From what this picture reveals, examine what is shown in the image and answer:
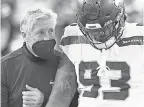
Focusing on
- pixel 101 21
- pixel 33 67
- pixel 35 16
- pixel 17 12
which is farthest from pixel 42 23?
pixel 17 12

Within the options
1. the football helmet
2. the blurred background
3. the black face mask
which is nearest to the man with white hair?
the black face mask

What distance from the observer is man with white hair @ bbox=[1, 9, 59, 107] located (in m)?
1.72

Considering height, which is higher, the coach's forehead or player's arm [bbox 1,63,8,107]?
the coach's forehead

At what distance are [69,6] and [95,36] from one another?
1208 mm

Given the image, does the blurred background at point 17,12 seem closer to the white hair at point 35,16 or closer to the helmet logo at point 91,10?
the white hair at point 35,16

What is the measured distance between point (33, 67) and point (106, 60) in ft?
1.17

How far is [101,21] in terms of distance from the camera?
61.1 inches

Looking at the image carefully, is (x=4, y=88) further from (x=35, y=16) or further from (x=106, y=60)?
(x=106, y=60)

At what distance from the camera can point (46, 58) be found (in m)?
1.74

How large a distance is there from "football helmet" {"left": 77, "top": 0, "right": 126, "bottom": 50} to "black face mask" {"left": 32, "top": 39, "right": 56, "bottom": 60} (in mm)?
185

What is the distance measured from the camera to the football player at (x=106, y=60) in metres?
1.56

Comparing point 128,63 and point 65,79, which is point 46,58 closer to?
point 65,79

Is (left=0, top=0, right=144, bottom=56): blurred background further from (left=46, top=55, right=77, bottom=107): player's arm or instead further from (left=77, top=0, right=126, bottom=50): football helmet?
(left=77, top=0, right=126, bottom=50): football helmet

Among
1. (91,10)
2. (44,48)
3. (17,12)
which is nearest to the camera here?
(91,10)
